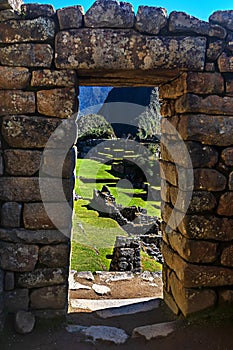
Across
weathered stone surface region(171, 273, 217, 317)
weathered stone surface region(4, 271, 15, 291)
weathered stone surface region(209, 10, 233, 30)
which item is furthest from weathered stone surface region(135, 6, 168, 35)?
weathered stone surface region(4, 271, 15, 291)

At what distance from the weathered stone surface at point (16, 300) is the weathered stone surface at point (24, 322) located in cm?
8

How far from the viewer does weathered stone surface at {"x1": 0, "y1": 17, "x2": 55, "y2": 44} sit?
355cm

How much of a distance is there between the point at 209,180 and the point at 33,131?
6.75 ft

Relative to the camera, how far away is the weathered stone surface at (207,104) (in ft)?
12.3

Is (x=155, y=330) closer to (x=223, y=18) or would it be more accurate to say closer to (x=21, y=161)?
(x=21, y=161)

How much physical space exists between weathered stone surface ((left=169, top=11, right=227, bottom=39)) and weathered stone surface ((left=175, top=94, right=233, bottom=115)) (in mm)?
705

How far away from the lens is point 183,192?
3.90 meters

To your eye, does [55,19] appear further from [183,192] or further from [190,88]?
[183,192]

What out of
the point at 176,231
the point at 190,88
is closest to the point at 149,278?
the point at 176,231

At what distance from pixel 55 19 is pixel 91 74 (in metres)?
0.70

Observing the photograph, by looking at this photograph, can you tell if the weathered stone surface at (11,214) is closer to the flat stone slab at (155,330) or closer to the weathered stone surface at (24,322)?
the weathered stone surface at (24,322)

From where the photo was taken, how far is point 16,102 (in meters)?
3.63

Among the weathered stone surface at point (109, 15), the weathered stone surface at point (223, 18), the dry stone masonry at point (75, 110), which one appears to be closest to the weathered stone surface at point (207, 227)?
the dry stone masonry at point (75, 110)

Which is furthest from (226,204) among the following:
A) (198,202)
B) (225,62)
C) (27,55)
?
(27,55)
